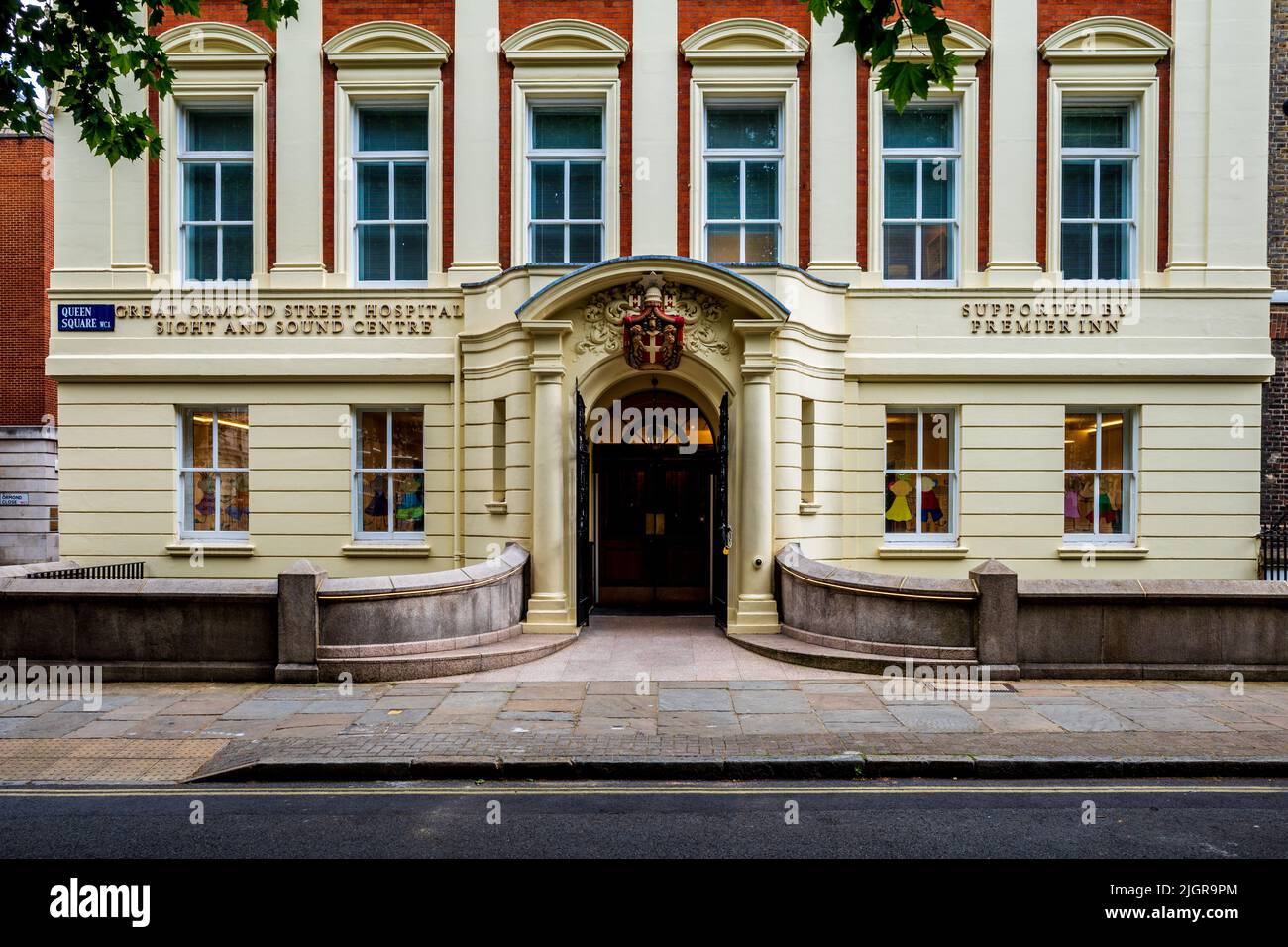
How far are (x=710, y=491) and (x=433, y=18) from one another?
9.14m

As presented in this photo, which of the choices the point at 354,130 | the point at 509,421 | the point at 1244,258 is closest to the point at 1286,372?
the point at 1244,258

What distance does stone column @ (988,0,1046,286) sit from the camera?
41.6 ft

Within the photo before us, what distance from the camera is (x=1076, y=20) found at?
12.7 metres

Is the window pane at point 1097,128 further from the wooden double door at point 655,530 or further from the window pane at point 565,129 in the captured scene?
the wooden double door at point 655,530

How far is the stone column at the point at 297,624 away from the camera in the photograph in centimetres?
892

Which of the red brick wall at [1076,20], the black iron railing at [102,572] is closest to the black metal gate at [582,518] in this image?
the black iron railing at [102,572]

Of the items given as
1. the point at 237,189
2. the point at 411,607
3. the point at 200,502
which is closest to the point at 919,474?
the point at 411,607

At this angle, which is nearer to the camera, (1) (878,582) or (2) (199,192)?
(1) (878,582)

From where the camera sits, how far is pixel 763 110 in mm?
13047

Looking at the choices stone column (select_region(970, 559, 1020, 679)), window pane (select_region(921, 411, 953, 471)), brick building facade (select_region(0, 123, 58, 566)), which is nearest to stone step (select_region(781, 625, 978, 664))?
stone column (select_region(970, 559, 1020, 679))

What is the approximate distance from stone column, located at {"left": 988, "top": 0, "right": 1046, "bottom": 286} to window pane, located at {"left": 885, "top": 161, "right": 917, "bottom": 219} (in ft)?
4.03

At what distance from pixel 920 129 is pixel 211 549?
13848 millimetres

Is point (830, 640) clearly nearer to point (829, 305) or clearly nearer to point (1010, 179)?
point (829, 305)

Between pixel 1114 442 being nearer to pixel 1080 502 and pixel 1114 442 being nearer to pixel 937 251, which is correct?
pixel 1080 502
